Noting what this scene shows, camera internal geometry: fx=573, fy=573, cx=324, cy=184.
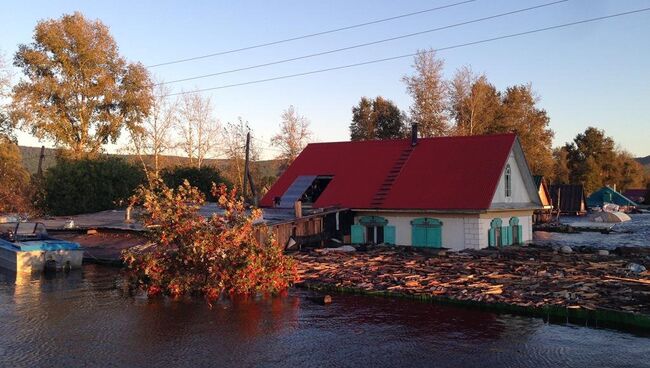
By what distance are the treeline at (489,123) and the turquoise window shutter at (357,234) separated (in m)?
32.6

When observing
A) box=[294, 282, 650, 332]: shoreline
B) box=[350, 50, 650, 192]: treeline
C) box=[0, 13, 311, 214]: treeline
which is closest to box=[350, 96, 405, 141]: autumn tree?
box=[350, 50, 650, 192]: treeline

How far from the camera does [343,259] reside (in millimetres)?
26844

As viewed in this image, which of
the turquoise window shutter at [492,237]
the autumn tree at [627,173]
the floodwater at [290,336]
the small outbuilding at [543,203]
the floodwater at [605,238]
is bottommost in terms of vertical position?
the floodwater at [290,336]

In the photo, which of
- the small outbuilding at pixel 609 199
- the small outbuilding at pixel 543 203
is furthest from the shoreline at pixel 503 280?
the small outbuilding at pixel 609 199

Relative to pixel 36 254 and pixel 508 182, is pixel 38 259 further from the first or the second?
pixel 508 182

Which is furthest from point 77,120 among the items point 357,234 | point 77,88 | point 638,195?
point 638,195

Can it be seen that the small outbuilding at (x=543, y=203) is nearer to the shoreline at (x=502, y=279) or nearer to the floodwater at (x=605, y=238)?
the floodwater at (x=605, y=238)

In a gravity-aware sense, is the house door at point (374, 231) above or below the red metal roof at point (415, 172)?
below

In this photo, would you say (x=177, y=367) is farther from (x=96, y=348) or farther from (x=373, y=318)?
(x=373, y=318)

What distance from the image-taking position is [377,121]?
77.4 m

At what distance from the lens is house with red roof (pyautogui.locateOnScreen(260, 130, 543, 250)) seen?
2959cm

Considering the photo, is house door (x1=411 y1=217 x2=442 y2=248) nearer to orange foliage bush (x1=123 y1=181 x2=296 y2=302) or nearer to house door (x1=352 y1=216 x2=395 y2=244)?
house door (x1=352 y1=216 x2=395 y2=244)

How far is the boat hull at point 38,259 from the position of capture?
88.8ft

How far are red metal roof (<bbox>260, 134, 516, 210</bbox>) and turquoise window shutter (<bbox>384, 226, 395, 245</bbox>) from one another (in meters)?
1.27
